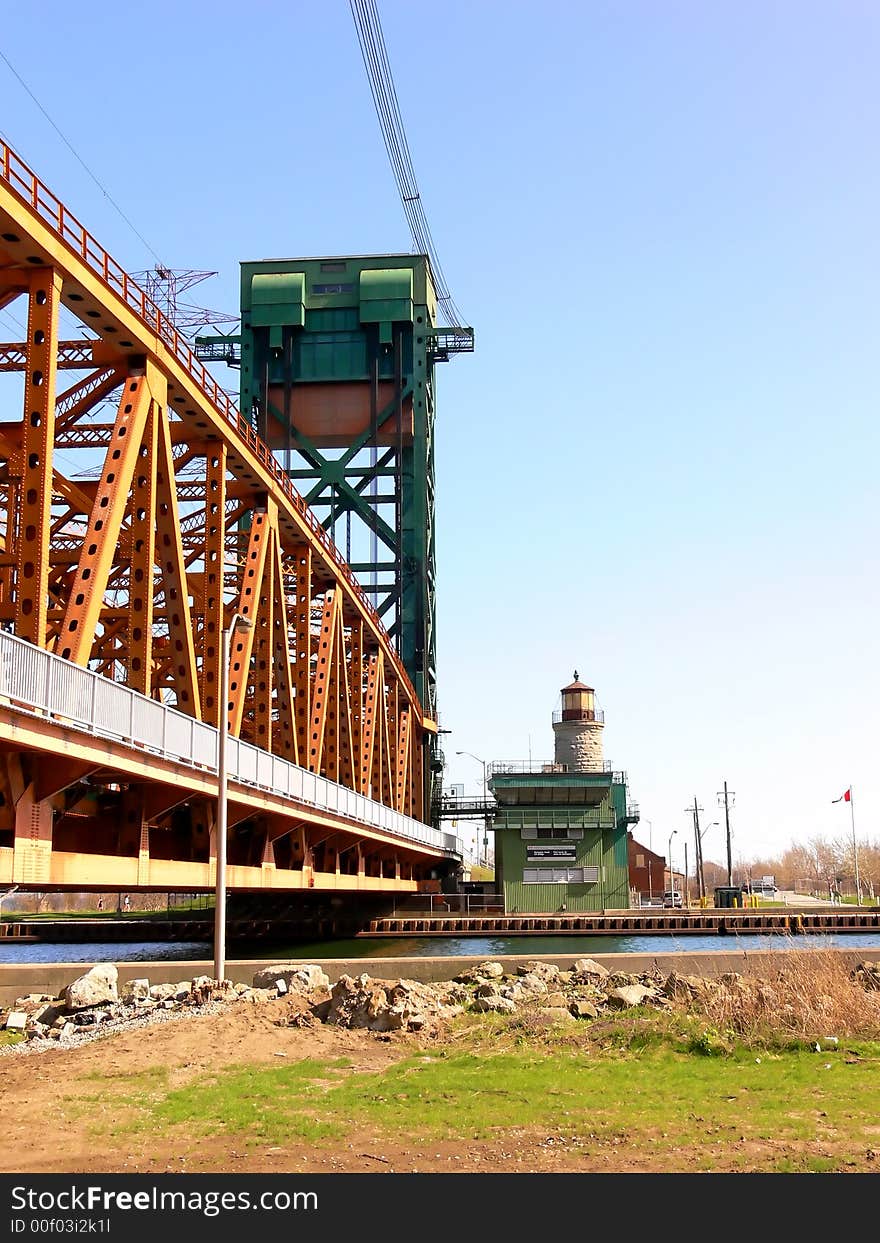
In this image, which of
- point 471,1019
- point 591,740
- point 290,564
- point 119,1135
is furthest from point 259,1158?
point 591,740

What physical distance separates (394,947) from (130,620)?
37.8 m

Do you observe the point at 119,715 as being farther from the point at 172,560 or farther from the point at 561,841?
the point at 561,841

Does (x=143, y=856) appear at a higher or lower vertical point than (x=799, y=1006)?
higher

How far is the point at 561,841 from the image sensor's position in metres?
83.8

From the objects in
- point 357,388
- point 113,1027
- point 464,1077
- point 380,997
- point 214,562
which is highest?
point 357,388

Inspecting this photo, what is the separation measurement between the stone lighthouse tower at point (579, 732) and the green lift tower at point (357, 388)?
16.4m

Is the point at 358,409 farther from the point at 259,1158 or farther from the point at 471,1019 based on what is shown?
the point at 259,1158

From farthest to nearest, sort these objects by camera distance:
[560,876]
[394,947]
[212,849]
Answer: [560,876]
[394,947]
[212,849]

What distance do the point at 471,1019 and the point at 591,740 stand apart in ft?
263

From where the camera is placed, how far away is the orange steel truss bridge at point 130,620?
2030 centimetres

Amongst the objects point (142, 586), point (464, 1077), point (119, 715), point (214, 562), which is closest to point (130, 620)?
point (142, 586)

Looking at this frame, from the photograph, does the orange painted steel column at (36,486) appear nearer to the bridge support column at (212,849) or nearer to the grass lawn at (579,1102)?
the grass lawn at (579,1102)

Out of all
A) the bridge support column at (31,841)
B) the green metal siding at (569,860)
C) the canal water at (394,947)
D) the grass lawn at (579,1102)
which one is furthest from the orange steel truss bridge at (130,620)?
the green metal siding at (569,860)

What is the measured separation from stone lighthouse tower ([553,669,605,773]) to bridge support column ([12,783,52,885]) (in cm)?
8139
